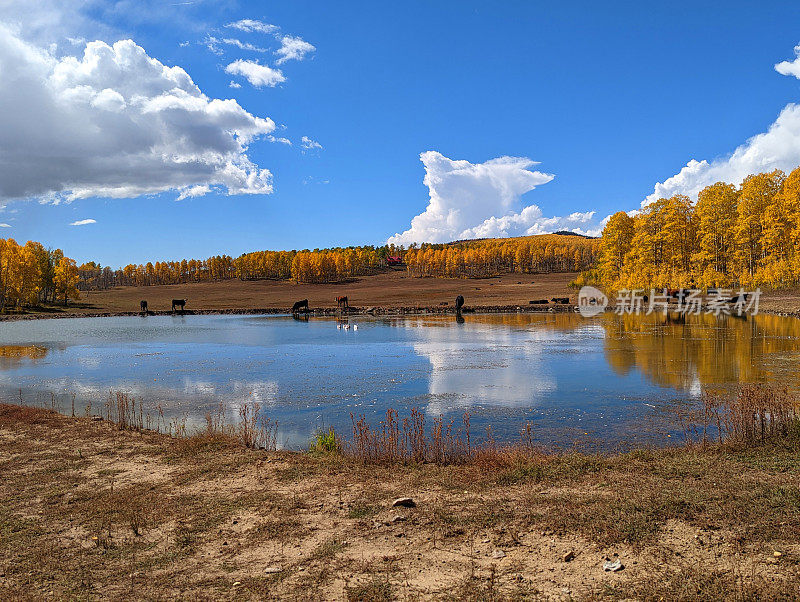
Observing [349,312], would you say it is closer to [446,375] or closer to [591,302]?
[591,302]

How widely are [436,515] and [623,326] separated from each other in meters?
43.9

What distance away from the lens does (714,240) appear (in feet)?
222

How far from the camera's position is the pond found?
16.2m

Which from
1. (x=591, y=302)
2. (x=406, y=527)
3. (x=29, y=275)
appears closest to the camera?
(x=406, y=527)

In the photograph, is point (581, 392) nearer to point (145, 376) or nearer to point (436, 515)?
point (436, 515)

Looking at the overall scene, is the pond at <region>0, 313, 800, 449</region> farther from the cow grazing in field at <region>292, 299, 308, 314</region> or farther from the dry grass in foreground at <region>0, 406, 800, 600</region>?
the cow grazing in field at <region>292, 299, 308, 314</region>

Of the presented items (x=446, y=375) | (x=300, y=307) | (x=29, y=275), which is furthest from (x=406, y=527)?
(x=29, y=275)

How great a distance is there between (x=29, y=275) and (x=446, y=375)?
110m

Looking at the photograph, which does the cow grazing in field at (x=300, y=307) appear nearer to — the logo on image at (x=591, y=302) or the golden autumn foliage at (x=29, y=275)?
the logo on image at (x=591, y=302)

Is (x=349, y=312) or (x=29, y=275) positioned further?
(x=29, y=275)

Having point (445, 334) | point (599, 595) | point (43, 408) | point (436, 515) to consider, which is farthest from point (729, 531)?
point (445, 334)

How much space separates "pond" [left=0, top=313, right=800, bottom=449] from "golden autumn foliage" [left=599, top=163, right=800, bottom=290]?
1934 cm

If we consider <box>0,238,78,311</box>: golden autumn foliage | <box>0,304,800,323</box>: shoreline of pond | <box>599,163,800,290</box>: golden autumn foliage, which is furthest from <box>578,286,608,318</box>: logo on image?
<box>0,238,78,311</box>: golden autumn foliage

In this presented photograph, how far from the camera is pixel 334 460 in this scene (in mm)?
11719
